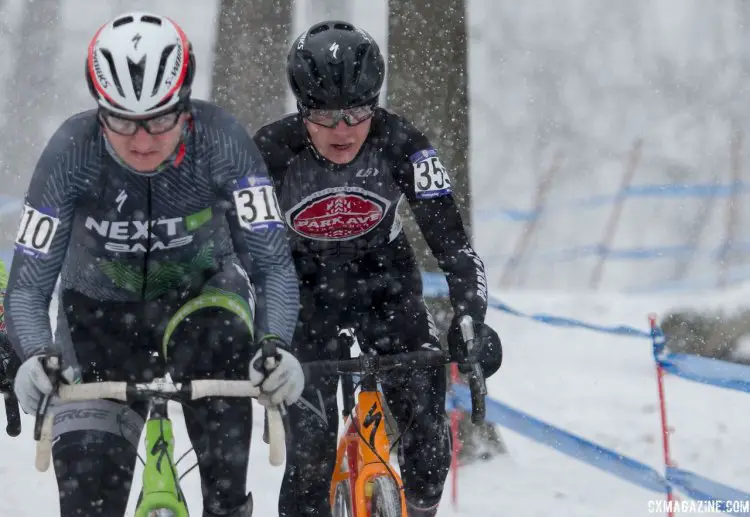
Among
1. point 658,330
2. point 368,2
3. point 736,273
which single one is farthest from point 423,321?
point 368,2

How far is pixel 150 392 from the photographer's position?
142 inches

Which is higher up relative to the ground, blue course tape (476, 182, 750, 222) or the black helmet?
the black helmet

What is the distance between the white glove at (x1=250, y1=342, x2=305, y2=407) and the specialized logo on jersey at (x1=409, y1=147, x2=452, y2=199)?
1.34 metres

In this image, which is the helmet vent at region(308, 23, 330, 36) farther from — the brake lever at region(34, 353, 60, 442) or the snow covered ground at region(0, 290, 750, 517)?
the snow covered ground at region(0, 290, 750, 517)

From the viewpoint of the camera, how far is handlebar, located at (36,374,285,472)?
3.52 m

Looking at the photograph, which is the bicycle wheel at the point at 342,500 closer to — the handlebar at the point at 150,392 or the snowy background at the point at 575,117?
the handlebar at the point at 150,392

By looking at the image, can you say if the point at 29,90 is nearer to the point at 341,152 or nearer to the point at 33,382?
the point at 341,152

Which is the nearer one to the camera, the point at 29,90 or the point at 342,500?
the point at 342,500

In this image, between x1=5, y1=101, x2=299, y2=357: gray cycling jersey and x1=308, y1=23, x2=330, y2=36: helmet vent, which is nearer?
x1=5, y1=101, x2=299, y2=357: gray cycling jersey

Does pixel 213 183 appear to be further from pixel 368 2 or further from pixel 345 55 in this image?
pixel 368 2

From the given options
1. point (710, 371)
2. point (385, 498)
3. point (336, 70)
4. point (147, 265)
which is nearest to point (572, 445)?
point (710, 371)

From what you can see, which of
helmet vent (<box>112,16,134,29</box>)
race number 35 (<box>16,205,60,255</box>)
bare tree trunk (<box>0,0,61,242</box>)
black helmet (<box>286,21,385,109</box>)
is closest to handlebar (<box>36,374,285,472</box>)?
race number 35 (<box>16,205,60,255</box>)

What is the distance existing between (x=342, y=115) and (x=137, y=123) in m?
1.09

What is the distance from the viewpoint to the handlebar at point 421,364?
173 inches
